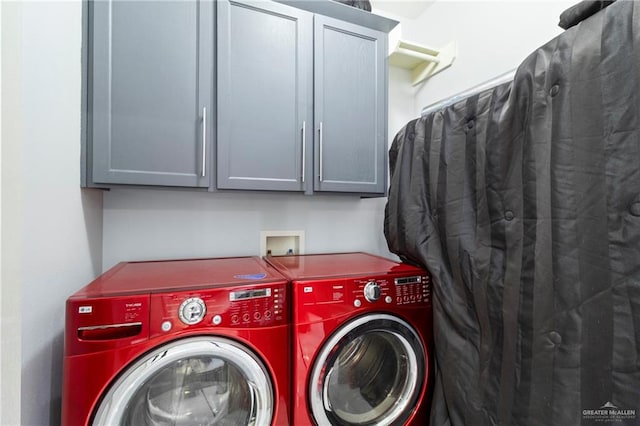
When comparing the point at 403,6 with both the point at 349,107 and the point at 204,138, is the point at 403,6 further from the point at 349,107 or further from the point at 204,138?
the point at 204,138

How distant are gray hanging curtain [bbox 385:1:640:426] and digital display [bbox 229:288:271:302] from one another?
71 cm

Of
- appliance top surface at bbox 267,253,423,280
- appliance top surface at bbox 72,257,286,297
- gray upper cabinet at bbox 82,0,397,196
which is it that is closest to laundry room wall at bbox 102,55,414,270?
appliance top surface at bbox 72,257,286,297

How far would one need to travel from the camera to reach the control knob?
1.09 metres

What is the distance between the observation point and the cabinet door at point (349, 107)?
144 centimetres

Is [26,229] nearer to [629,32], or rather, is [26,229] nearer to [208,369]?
[208,369]

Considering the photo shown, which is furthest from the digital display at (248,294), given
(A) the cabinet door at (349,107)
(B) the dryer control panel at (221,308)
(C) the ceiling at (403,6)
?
(C) the ceiling at (403,6)

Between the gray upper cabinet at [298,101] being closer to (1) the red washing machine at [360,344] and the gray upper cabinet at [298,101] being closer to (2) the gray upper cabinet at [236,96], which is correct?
(2) the gray upper cabinet at [236,96]

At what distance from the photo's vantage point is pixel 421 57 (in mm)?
1822

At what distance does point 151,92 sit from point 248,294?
95 cm

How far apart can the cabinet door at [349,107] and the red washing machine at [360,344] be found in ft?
1.67

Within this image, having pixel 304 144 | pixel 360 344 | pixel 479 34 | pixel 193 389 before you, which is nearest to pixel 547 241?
pixel 360 344

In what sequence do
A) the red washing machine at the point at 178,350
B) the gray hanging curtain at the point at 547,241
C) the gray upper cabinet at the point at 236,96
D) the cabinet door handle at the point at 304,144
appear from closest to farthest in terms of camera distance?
the gray hanging curtain at the point at 547,241 < the red washing machine at the point at 178,350 < the gray upper cabinet at the point at 236,96 < the cabinet door handle at the point at 304,144

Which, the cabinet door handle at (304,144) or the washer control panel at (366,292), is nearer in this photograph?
the washer control panel at (366,292)

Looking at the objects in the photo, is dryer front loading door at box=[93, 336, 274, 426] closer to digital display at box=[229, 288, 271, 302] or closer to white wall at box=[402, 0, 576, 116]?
digital display at box=[229, 288, 271, 302]
